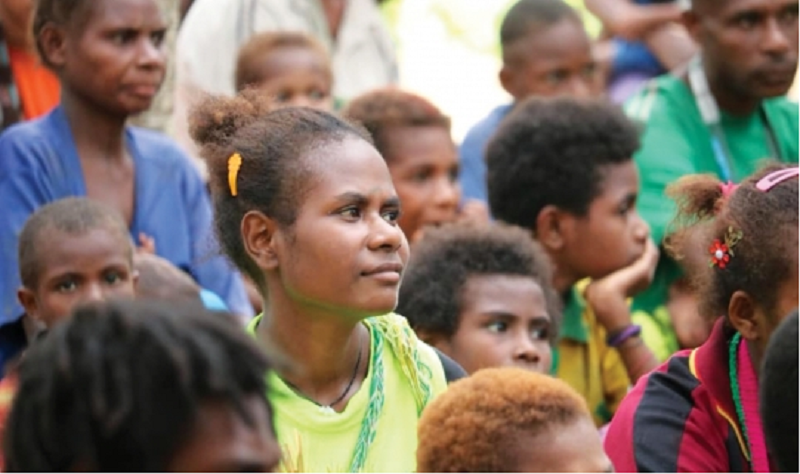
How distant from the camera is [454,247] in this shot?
471 cm

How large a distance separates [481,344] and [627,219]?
1.11 m

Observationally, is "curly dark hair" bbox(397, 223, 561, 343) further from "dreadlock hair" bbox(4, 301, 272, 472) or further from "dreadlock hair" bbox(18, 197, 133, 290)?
"dreadlock hair" bbox(4, 301, 272, 472)

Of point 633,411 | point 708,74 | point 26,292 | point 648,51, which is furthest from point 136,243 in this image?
point 648,51

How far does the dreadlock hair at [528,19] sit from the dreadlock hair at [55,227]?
8.65 ft

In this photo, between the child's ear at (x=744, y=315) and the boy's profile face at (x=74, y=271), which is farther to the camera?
the boy's profile face at (x=74, y=271)

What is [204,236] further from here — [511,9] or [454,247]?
[511,9]

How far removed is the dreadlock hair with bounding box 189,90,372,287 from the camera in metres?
3.60

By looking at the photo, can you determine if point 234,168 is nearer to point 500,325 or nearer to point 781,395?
point 500,325

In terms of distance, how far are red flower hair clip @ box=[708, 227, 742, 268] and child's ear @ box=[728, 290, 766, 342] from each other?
0.08 meters

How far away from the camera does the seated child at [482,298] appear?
14.7 ft

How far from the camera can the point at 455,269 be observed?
183 inches

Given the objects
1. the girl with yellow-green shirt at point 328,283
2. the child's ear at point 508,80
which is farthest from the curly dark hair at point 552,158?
the girl with yellow-green shirt at point 328,283

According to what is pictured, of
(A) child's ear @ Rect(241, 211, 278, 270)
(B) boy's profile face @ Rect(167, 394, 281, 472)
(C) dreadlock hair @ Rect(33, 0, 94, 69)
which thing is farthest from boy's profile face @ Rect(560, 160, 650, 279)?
(B) boy's profile face @ Rect(167, 394, 281, 472)

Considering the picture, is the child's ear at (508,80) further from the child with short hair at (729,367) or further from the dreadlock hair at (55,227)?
the child with short hair at (729,367)
